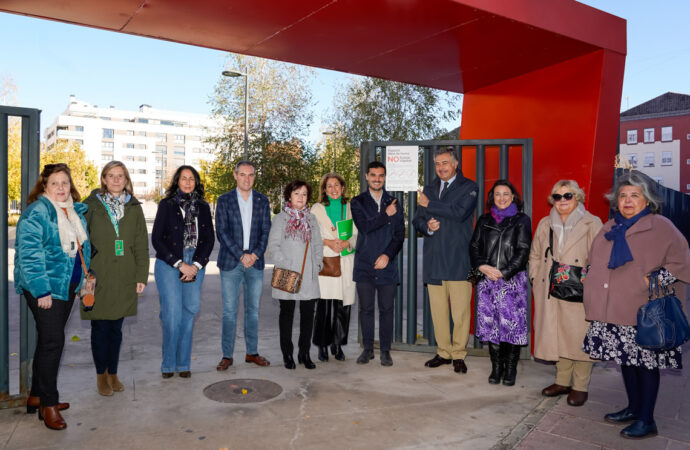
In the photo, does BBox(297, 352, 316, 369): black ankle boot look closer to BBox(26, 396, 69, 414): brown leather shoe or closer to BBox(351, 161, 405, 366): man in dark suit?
BBox(351, 161, 405, 366): man in dark suit

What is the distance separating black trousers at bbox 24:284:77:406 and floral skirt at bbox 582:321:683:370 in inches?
156

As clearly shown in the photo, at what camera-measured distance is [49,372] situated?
386 centimetres

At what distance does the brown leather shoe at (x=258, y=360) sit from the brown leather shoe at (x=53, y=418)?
6.47 ft

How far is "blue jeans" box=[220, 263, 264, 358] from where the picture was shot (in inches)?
206

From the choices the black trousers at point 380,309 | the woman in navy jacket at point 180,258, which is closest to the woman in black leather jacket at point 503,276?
the black trousers at point 380,309

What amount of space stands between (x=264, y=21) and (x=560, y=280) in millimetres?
3424

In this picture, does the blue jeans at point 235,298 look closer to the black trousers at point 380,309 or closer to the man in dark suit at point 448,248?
the black trousers at point 380,309

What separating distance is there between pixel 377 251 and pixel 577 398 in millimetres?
2255

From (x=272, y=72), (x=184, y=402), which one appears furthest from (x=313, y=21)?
(x=272, y=72)

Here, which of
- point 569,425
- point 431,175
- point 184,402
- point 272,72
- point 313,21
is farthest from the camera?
point 272,72

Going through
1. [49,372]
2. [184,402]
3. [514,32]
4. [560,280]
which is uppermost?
[514,32]

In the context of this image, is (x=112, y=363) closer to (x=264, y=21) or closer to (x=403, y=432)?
(x=403, y=432)

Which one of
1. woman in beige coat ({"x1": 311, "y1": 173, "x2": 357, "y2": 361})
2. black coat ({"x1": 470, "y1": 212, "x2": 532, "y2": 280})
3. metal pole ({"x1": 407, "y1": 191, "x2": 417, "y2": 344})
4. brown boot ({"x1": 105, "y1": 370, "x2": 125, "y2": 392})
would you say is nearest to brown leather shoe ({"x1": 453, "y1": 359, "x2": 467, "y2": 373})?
metal pole ({"x1": 407, "y1": 191, "x2": 417, "y2": 344})

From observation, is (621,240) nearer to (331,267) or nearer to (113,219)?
(331,267)
